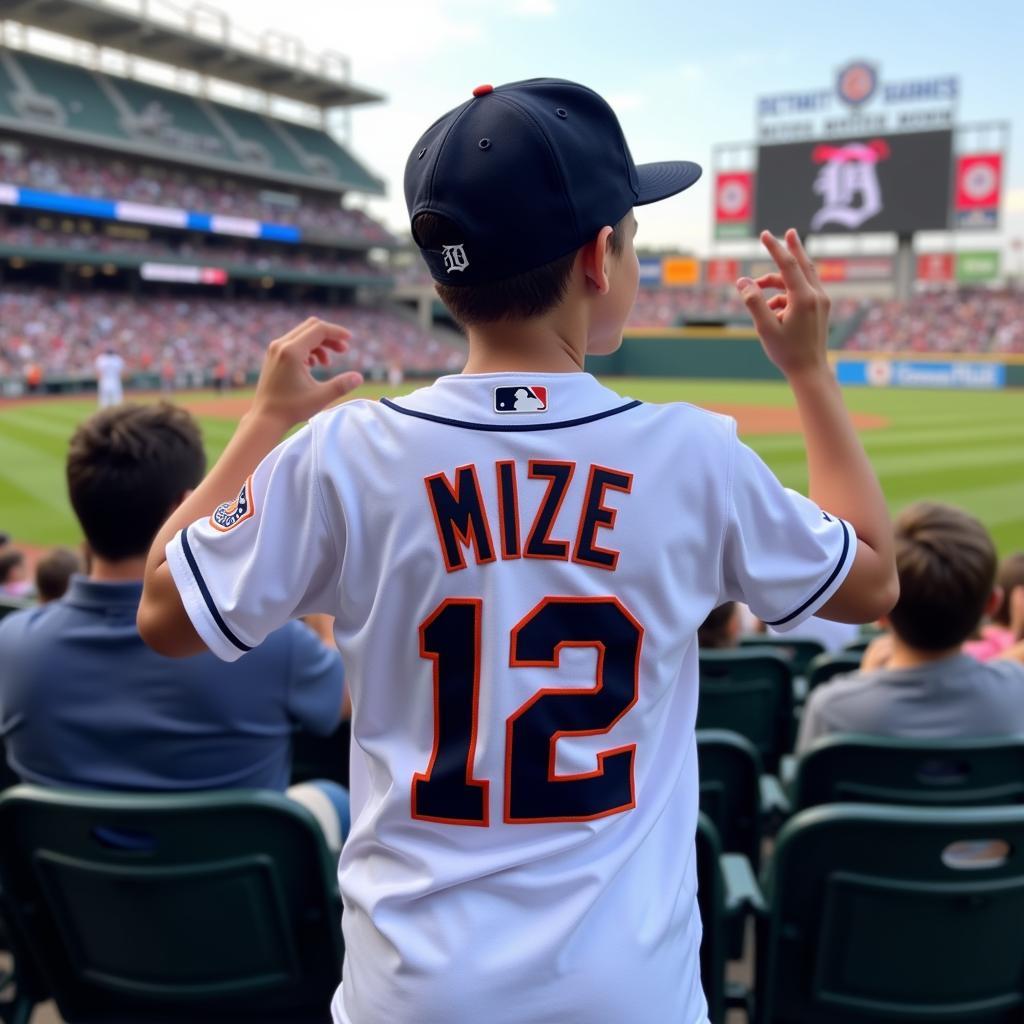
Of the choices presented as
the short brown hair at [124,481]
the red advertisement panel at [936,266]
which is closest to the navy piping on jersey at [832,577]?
the short brown hair at [124,481]

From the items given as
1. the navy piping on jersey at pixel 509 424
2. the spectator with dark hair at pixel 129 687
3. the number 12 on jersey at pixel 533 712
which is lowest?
the spectator with dark hair at pixel 129 687

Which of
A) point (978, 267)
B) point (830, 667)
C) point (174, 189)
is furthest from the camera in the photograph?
point (978, 267)

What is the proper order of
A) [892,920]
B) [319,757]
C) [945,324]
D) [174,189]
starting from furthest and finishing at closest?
[174,189] < [945,324] < [319,757] < [892,920]

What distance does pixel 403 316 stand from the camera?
2260 inches

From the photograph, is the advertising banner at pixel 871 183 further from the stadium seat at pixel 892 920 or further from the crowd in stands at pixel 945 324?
the stadium seat at pixel 892 920

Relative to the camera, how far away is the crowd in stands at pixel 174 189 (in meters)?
42.2

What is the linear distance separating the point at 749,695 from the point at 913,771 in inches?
43.2

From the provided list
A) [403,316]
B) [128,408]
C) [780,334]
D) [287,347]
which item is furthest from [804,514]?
[403,316]

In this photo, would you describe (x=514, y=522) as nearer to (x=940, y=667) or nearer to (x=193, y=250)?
(x=940, y=667)

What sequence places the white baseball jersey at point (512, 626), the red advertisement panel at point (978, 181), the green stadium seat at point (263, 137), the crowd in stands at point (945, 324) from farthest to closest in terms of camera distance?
1. the green stadium seat at point (263, 137)
2. the red advertisement panel at point (978, 181)
3. the crowd in stands at point (945, 324)
4. the white baseball jersey at point (512, 626)

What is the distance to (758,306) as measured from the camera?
1568mm

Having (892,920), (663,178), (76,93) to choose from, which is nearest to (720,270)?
(76,93)

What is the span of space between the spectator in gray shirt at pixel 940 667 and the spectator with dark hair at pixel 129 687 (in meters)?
1.54

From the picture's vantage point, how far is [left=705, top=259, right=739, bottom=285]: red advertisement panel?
61750mm
